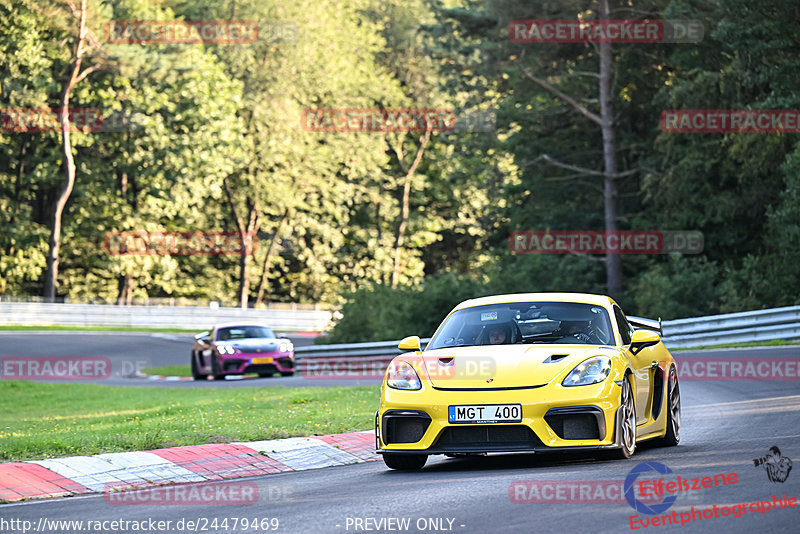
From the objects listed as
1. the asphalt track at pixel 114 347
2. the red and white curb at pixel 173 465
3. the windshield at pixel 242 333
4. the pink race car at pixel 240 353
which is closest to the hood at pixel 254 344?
the pink race car at pixel 240 353

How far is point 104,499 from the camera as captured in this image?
8.64m

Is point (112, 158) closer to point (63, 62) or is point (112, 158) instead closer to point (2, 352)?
point (63, 62)

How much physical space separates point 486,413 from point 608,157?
1208 inches

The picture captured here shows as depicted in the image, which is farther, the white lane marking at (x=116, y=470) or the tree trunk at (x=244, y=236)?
the tree trunk at (x=244, y=236)

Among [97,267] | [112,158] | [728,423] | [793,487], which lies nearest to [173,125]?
[112,158]

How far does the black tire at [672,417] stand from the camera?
1084 centimetres

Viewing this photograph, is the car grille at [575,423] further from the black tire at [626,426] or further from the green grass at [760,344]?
the green grass at [760,344]

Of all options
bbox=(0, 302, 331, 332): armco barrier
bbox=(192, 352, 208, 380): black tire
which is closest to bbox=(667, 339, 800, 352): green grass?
bbox=(192, 352, 208, 380): black tire

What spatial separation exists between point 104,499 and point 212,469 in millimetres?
1623

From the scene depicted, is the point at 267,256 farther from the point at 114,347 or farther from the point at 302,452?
the point at 302,452

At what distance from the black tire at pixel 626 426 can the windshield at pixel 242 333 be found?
2032cm

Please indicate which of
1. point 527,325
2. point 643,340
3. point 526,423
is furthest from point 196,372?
point 526,423

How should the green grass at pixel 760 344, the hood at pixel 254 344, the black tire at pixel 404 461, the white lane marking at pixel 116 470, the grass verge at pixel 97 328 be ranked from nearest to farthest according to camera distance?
1. the white lane marking at pixel 116 470
2. the black tire at pixel 404 461
3. the green grass at pixel 760 344
4. the hood at pixel 254 344
5. the grass verge at pixel 97 328

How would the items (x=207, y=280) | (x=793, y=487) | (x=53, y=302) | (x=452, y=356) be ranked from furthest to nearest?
(x=207, y=280), (x=53, y=302), (x=452, y=356), (x=793, y=487)
